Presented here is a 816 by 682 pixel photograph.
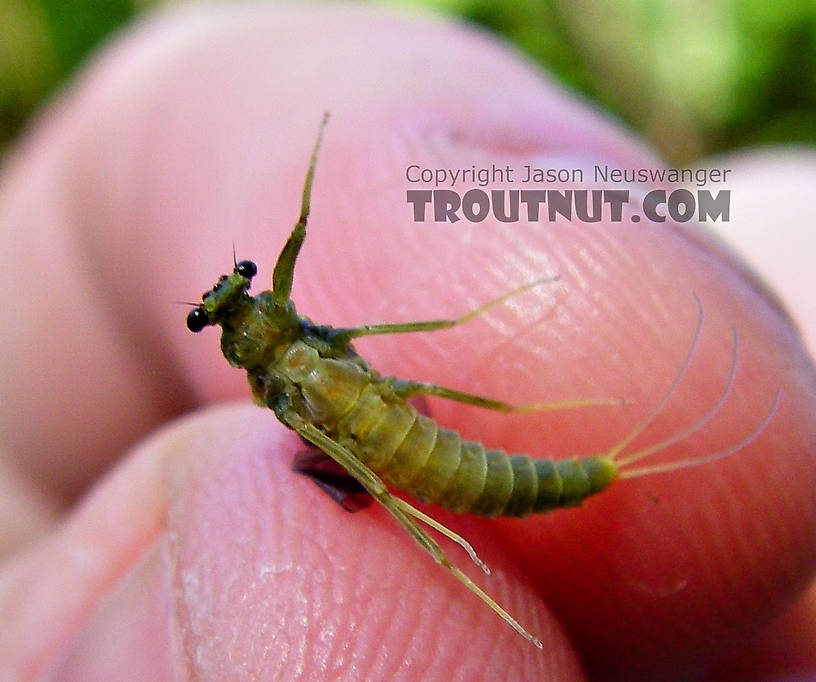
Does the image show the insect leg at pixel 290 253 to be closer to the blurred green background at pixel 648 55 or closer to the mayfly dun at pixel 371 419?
the mayfly dun at pixel 371 419

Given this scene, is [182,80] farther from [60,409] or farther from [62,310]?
[60,409]

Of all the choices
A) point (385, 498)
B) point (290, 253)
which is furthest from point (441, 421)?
point (290, 253)

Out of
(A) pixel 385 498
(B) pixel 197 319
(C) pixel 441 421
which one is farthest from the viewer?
(C) pixel 441 421

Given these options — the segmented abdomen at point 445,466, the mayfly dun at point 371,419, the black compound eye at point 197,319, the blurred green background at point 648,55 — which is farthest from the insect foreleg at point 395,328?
the blurred green background at point 648,55

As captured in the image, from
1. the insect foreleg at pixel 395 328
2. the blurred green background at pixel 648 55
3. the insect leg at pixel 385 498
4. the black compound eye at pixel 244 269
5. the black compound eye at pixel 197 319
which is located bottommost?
the insect leg at pixel 385 498

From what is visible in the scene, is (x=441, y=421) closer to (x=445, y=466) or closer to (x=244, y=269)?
(x=445, y=466)

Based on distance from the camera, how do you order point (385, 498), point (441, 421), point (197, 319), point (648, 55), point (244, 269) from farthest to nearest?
point (648, 55) < point (441, 421) < point (244, 269) < point (197, 319) < point (385, 498)

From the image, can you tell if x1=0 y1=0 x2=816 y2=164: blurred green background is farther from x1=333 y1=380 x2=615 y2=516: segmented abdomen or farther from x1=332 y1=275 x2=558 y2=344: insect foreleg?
x1=333 y1=380 x2=615 y2=516: segmented abdomen
